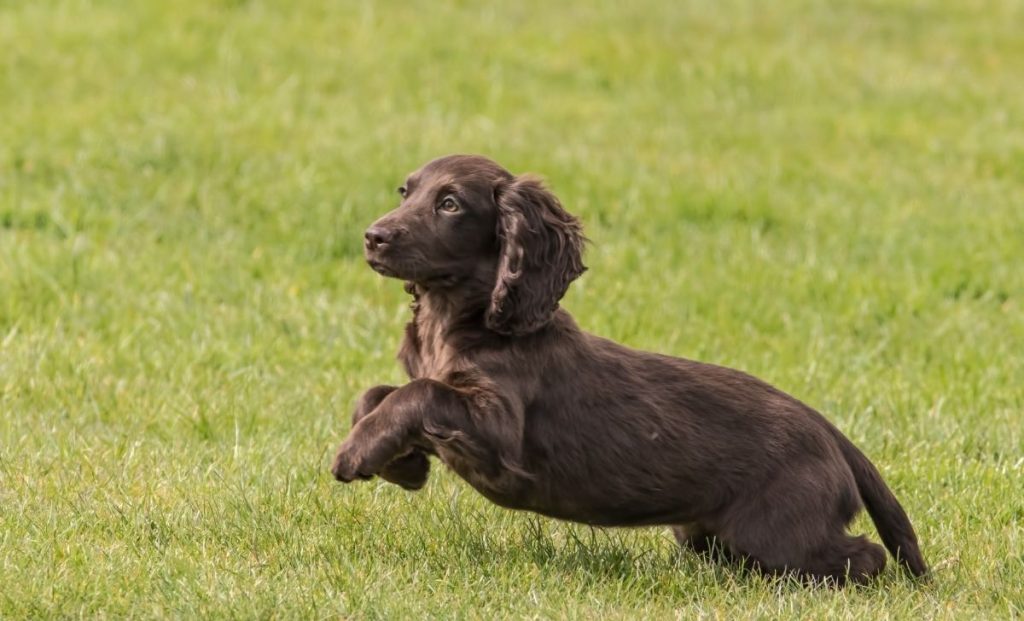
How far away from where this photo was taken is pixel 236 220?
9.69 metres

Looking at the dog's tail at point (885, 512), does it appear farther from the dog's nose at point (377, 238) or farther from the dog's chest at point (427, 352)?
the dog's nose at point (377, 238)

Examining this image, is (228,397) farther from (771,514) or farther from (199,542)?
(771,514)

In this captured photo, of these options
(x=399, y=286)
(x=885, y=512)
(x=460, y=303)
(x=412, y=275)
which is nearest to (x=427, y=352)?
(x=460, y=303)

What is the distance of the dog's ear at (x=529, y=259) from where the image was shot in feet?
15.4

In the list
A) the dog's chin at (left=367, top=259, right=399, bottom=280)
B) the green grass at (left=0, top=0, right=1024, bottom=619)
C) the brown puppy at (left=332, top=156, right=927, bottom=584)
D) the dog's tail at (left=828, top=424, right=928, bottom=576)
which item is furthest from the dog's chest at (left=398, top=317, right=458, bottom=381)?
the dog's tail at (left=828, top=424, right=928, bottom=576)

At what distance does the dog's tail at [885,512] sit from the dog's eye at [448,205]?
56.4 inches

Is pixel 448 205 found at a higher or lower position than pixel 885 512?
higher

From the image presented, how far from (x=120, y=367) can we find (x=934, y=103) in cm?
874

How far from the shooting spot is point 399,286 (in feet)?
28.9

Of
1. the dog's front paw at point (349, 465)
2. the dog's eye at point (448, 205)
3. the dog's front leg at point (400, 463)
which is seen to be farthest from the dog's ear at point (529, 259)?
the dog's front paw at point (349, 465)

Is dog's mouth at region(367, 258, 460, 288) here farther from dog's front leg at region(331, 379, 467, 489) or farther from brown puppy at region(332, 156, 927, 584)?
dog's front leg at region(331, 379, 467, 489)

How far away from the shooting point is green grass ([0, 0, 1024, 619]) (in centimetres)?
480

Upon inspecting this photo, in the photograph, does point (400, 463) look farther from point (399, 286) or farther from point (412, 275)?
point (399, 286)

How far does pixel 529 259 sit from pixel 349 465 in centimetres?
83
